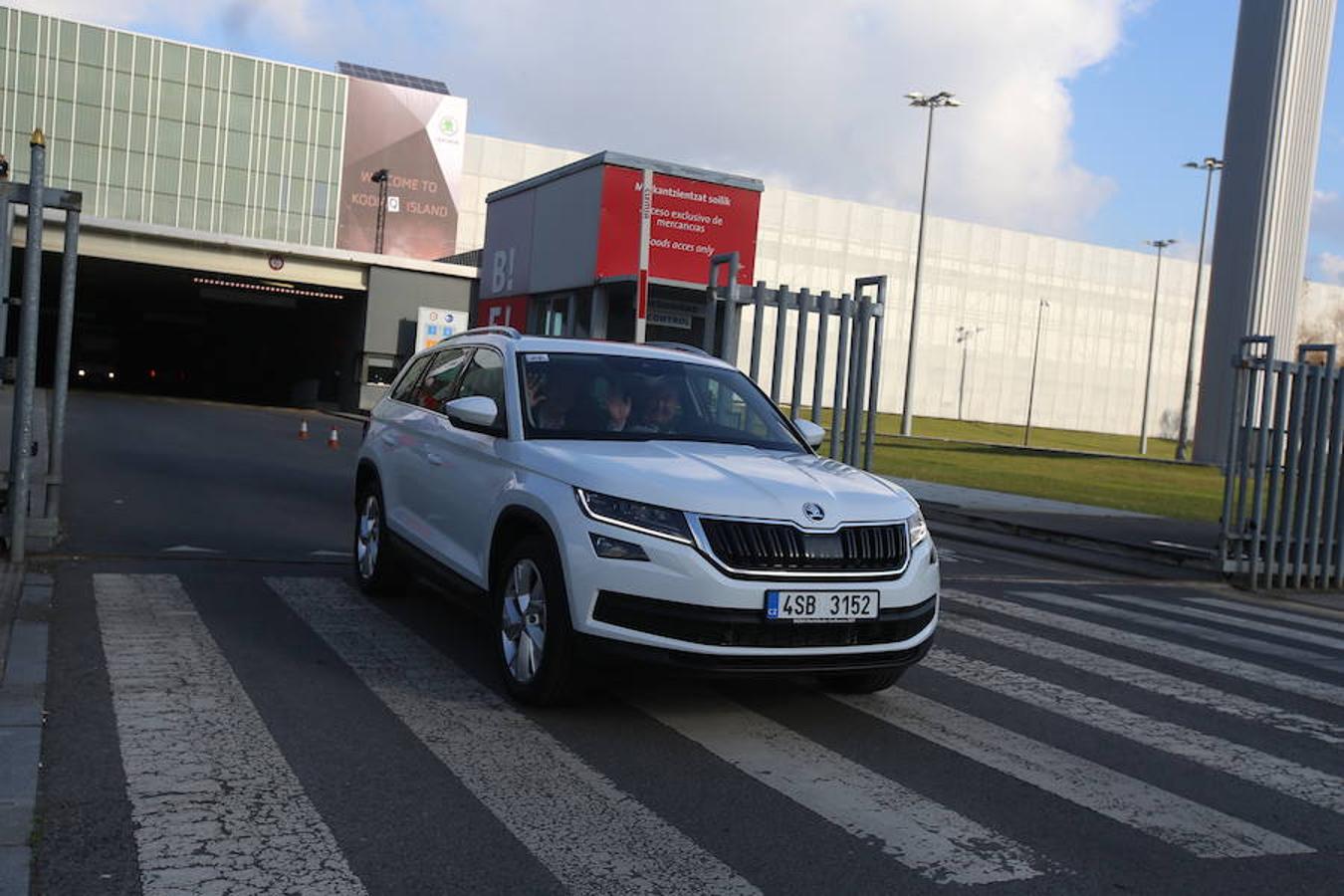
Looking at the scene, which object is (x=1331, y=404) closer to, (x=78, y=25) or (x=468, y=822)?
(x=468, y=822)

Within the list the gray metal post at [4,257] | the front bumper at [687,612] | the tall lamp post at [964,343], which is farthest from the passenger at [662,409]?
the tall lamp post at [964,343]

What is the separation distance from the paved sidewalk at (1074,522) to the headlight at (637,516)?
10.8m

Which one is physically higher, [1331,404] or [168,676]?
[1331,404]

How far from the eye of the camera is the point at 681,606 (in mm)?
5359

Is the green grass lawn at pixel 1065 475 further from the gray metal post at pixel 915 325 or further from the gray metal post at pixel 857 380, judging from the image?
the gray metal post at pixel 857 380

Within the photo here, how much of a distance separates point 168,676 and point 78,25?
7747 cm

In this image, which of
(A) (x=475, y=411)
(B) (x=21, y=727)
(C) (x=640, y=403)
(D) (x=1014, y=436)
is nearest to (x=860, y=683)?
(C) (x=640, y=403)

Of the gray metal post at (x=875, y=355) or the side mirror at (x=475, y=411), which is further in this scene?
the gray metal post at (x=875, y=355)

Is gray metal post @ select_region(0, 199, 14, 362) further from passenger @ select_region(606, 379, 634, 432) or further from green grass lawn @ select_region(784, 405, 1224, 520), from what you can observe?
green grass lawn @ select_region(784, 405, 1224, 520)

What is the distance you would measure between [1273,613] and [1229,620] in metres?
1.08

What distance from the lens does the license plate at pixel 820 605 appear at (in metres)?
5.41

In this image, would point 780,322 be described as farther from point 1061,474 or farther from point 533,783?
point 1061,474

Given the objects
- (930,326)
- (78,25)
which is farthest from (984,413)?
(78,25)

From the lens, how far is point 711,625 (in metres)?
5.37
